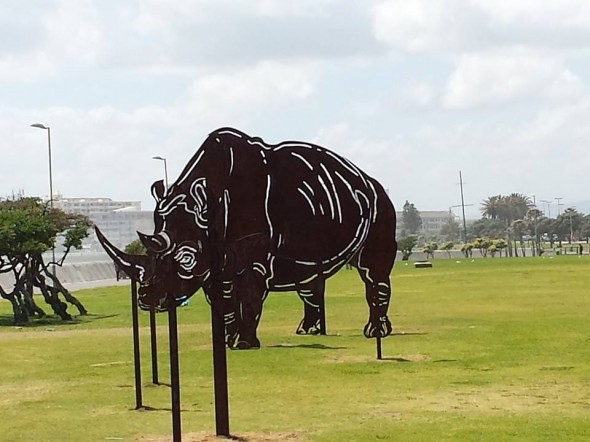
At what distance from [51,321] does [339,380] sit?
17.1 m

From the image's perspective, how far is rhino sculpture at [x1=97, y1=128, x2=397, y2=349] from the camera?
15.5 metres

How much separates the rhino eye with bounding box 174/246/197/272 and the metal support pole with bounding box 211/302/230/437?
658 millimetres

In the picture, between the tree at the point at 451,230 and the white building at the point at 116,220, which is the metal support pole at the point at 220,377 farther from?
the tree at the point at 451,230

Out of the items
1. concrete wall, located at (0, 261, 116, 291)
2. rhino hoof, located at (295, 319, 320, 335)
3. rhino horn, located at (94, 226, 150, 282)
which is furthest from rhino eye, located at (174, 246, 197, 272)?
concrete wall, located at (0, 261, 116, 291)

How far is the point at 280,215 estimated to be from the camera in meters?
17.6

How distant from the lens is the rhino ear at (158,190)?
16281 millimetres

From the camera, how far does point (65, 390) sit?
15.0 metres

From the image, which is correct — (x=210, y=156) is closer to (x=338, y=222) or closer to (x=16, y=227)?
(x=338, y=222)

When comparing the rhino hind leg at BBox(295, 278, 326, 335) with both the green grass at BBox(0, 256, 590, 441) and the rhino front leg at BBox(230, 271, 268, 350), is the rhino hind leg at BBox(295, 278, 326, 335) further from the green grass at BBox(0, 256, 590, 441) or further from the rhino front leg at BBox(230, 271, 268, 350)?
the rhino front leg at BBox(230, 271, 268, 350)

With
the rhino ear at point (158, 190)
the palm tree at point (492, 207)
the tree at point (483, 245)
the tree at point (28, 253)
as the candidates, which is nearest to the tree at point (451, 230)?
the palm tree at point (492, 207)

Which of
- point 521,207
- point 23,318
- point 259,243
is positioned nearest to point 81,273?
point 23,318

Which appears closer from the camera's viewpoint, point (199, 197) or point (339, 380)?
point (339, 380)

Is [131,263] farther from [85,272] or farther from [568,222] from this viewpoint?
[568,222]

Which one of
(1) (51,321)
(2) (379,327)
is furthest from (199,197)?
(1) (51,321)
